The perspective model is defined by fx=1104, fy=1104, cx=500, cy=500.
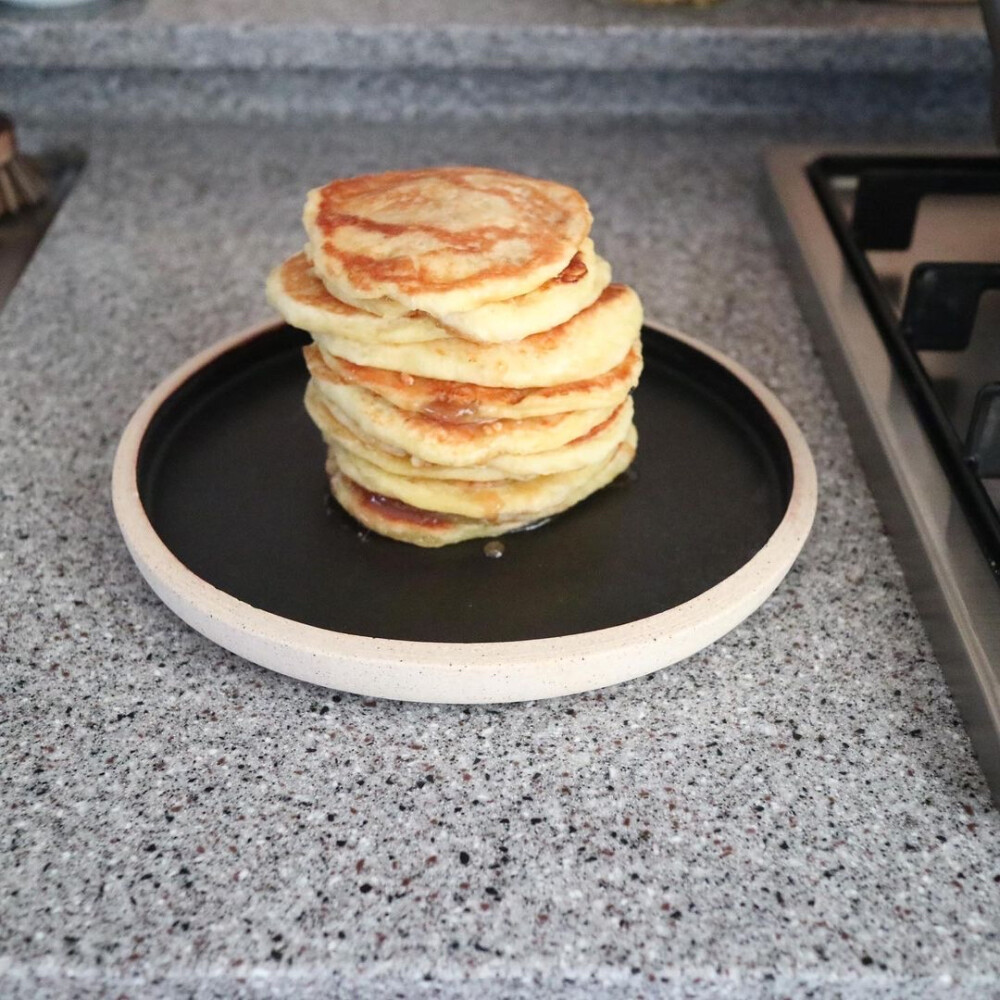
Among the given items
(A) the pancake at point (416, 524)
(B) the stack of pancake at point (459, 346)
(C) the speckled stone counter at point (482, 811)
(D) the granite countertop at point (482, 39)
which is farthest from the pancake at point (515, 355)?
(D) the granite countertop at point (482, 39)

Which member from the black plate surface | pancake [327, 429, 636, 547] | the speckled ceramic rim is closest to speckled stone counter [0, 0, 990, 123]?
the black plate surface

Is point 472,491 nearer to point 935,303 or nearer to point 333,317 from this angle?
point 333,317

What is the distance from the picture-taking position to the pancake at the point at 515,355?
2.62 feet

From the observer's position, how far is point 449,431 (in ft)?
2.70

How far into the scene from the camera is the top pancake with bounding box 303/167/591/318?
30.4 inches

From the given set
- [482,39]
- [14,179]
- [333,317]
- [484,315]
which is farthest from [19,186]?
[484,315]

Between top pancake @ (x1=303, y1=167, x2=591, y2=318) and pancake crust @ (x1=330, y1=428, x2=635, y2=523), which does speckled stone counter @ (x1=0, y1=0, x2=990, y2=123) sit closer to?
top pancake @ (x1=303, y1=167, x2=591, y2=318)

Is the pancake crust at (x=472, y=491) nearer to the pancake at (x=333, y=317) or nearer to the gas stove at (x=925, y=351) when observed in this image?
the pancake at (x=333, y=317)

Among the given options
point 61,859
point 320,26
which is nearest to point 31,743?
point 61,859

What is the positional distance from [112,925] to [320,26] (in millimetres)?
1235

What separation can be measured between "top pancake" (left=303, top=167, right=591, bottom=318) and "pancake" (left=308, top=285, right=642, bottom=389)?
4cm

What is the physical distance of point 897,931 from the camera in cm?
63

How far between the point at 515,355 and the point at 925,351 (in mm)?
528

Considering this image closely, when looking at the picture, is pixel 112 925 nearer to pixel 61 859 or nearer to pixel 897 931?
pixel 61 859
